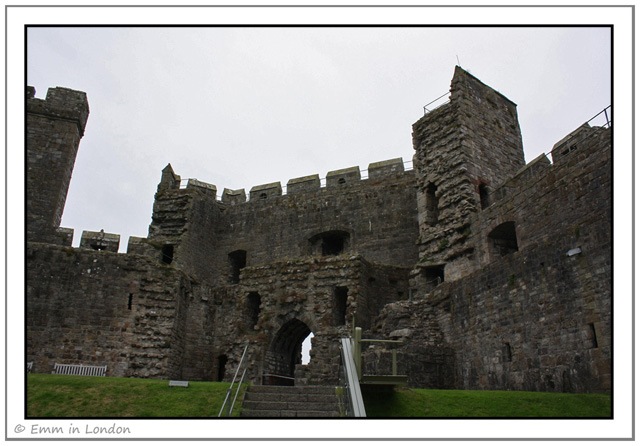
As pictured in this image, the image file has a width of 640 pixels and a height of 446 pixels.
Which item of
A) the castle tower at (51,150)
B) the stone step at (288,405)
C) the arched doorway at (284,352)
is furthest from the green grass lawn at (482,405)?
the castle tower at (51,150)

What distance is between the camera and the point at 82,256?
19.4 m

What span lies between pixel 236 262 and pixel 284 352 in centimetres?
952

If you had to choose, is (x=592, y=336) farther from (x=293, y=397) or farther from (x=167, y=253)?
(x=167, y=253)

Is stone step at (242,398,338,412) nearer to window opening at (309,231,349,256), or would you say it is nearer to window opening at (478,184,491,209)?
window opening at (478,184,491,209)

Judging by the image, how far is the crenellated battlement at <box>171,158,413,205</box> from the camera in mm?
27375

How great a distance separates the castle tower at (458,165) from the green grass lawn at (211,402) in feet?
27.7

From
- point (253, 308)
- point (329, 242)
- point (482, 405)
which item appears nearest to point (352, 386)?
Result: point (482, 405)

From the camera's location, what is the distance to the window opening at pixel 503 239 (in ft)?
60.0

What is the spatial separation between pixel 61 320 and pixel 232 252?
437 inches

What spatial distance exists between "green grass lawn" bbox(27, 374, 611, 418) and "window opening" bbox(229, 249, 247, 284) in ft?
56.4

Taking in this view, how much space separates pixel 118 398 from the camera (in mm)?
10078

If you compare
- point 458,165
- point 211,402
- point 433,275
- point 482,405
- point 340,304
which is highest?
point 458,165
